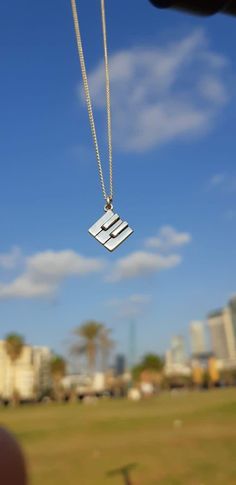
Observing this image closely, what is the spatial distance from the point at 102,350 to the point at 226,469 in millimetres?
80075

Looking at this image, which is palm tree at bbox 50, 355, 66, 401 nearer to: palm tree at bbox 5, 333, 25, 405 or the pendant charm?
palm tree at bbox 5, 333, 25, 405

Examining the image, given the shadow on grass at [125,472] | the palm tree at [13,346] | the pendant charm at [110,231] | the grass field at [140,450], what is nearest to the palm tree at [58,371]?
the palm tree at [13,346]

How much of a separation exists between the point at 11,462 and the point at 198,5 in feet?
4.17

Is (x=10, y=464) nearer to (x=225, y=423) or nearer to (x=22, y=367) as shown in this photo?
(x=225, y=423)

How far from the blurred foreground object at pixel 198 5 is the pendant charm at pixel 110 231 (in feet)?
2.89

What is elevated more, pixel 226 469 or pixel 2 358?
pixel 2 358

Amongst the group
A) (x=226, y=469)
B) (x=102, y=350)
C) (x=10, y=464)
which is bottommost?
(x=226, y=469)

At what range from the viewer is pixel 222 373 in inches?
5659

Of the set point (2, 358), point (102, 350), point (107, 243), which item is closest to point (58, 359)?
point (102, 350)

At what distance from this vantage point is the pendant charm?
1935 millimetres

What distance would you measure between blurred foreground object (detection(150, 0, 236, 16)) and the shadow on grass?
14.9m

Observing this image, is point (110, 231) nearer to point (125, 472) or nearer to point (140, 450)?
point (125, 472)

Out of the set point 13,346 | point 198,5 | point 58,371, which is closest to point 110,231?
point 198,5

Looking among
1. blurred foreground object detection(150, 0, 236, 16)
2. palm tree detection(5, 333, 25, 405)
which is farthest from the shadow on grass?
palm tree detection(5, 333, 25, 405)
